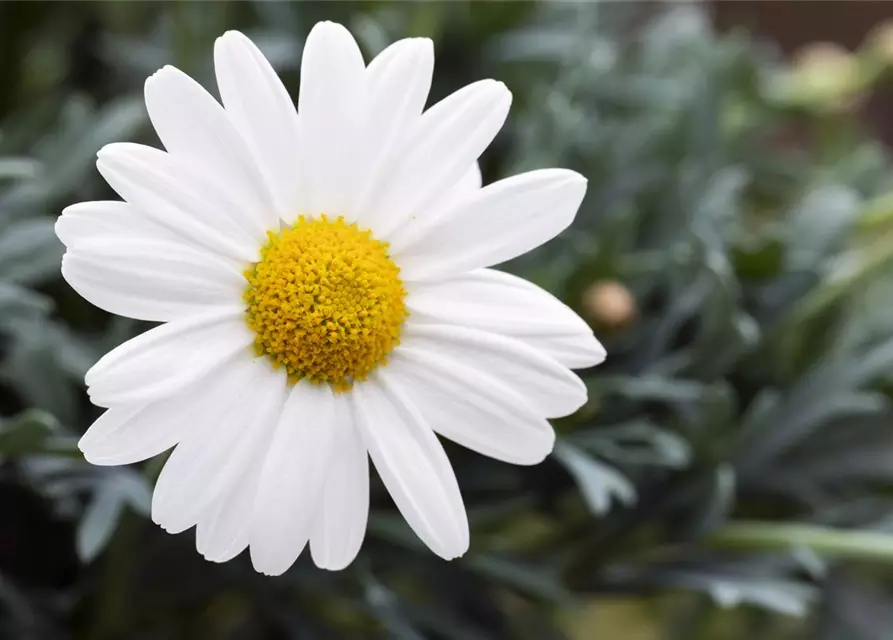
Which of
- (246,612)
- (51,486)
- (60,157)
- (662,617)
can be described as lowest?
(662,617)

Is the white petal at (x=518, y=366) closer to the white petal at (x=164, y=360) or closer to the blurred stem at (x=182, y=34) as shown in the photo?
the white petal at (x=164, y=360)

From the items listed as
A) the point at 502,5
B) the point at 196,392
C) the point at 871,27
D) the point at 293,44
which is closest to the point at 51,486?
the point at 196,392

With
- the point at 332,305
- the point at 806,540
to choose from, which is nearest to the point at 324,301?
the point at 332,305

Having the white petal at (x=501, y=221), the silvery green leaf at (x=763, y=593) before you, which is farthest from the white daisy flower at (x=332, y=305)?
the silvery green leaf at (x=763, y=593)

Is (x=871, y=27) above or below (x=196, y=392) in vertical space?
below

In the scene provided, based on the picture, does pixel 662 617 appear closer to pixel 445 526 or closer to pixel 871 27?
pixel 445 526

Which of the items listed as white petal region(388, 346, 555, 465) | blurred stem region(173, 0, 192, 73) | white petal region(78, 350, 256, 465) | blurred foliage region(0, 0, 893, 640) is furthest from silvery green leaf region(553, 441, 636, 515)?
blurred stem region(173, 0, 192, 73)

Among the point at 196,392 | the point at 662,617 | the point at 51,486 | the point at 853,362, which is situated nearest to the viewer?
the point at 196,392

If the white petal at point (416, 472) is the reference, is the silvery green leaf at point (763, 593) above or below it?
below
